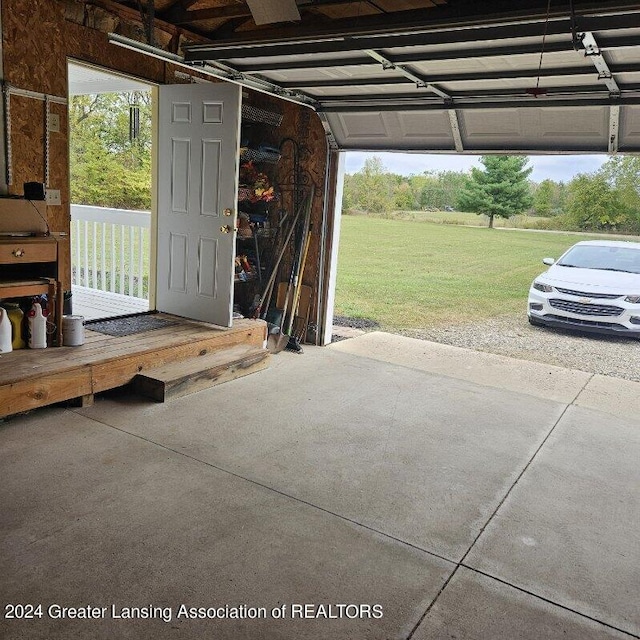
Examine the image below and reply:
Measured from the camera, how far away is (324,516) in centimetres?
276

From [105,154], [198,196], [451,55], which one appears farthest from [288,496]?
[105,154]

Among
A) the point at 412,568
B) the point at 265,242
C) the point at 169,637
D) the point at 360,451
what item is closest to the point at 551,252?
the point at 265,242

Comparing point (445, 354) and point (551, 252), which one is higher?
point (551, 252)

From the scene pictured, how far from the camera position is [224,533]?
2.56m

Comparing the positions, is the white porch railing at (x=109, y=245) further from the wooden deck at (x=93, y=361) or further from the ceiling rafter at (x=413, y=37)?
the ceiling rafter at (x=413, y=37)

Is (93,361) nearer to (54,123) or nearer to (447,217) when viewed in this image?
(54,123)

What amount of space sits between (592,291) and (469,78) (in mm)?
3904

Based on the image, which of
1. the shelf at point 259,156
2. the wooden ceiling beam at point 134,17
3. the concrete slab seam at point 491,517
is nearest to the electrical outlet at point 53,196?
the wooden ceiling beam at point 134,17

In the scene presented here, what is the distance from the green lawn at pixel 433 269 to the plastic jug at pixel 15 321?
16.5 feet

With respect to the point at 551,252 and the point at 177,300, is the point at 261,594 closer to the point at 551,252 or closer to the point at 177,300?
the point at 177,300

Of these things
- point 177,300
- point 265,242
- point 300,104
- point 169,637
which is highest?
point 300,104

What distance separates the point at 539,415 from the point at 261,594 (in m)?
2.94

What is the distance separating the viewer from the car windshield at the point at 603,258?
293 inches

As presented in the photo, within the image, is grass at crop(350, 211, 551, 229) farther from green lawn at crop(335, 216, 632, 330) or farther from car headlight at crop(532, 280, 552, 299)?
car headlight at crop(532, 280, 552, 299)
